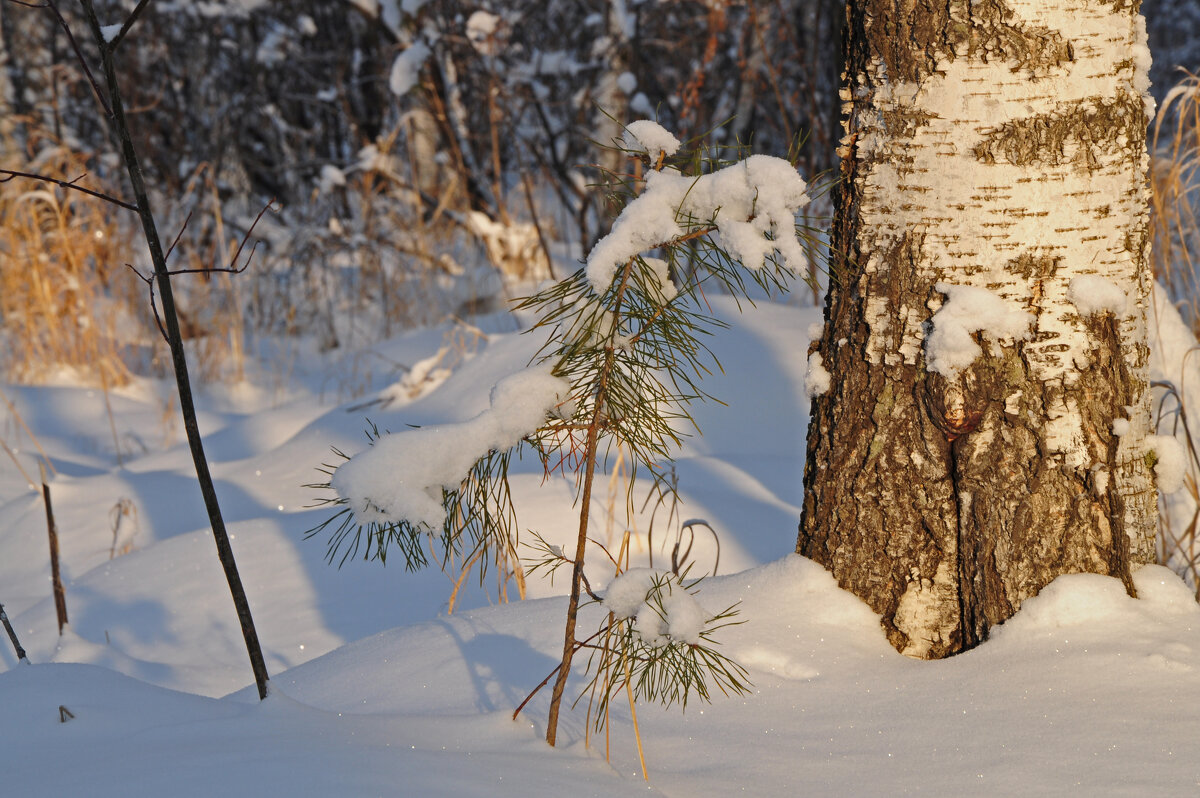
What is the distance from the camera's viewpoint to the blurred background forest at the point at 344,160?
4523 millimetres

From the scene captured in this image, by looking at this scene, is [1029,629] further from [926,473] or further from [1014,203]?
[1014,203]

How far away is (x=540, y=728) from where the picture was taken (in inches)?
40.0

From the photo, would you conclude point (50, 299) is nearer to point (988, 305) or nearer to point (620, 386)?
point (620, 386)

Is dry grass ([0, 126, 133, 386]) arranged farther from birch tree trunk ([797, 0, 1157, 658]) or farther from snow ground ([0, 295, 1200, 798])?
birch tree trunk ([797, 0, 1157, 658])

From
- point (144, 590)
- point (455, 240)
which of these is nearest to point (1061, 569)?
point (144, 590)

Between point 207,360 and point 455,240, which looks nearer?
point 207,360

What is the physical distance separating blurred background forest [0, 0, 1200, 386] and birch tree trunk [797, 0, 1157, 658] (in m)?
1.32

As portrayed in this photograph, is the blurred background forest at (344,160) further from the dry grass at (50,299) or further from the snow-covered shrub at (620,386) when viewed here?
the snow-covered shrub at (620,386)

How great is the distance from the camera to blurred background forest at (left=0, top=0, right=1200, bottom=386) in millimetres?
4523

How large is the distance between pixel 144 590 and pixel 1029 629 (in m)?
1.92

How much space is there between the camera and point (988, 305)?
1.16 meters

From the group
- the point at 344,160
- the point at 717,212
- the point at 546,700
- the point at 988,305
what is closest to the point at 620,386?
the point at 717,212

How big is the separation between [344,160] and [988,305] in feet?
22.6

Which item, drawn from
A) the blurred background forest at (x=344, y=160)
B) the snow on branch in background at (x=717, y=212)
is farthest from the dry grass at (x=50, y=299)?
the snow on branch in background at (x=717, y=212)
